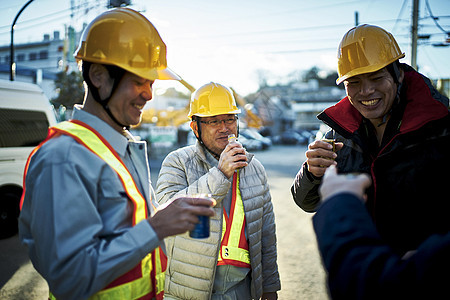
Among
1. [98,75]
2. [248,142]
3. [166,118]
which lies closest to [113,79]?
[98,75]

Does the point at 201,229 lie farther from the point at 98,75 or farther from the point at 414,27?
the point at 414,27

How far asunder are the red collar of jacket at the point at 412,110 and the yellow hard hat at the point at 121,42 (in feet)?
4.31

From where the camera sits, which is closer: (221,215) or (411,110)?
(411,110)

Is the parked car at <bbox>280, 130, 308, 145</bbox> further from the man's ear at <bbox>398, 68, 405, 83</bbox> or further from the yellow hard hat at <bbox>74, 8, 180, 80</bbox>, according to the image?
the yellow hard hat at <bbox>74, 8, 180, 80</bbox>

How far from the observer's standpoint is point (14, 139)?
6918mm

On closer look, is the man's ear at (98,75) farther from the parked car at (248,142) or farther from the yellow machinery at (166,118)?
the yellow machinery at (166,118)

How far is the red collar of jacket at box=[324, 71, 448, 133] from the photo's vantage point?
70.1 inches

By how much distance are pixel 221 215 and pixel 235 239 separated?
24cm

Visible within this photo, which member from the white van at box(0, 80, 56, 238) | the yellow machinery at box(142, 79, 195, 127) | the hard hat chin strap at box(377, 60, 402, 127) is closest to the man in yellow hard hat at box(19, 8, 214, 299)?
the hard hat chin strap at box(377, 60, 402, 127)

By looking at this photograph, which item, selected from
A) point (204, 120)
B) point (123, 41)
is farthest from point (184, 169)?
point (123, 41)

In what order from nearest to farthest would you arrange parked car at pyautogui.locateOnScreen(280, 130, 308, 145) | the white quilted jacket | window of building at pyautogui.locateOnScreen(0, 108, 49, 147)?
the white quilted jacket < window of building at pyautogui.locateOnScreen(0, 108, 49, 147) < parked car at pyautogui.locateOnScreen(280, 130, 308, 145)

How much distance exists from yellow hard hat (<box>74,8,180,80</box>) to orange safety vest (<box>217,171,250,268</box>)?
131 cm

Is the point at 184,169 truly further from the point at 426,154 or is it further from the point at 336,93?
the point at 336,93

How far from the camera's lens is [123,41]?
1489 mm
